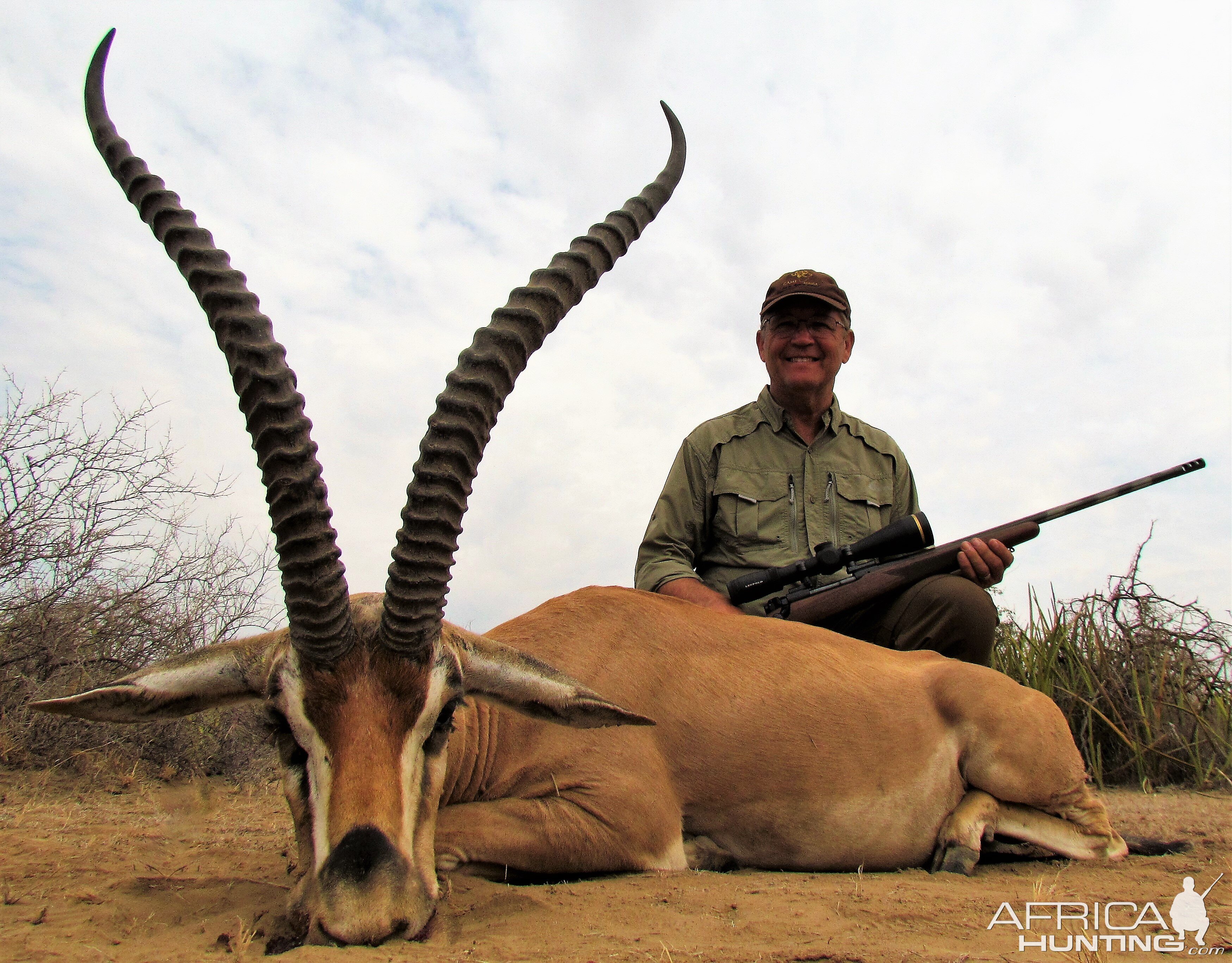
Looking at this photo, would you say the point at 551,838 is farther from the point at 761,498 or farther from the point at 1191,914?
the point at 761,498

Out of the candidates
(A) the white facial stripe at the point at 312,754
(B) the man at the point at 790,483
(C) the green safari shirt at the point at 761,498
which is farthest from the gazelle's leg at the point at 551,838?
(C) the green safari shirt at the point at 761,498

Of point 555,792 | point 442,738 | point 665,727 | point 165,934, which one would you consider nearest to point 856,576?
point 665,727

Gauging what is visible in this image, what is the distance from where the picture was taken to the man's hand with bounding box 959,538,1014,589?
6.25 metres

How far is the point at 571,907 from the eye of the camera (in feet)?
10.7

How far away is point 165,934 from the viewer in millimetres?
2830

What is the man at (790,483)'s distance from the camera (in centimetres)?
662

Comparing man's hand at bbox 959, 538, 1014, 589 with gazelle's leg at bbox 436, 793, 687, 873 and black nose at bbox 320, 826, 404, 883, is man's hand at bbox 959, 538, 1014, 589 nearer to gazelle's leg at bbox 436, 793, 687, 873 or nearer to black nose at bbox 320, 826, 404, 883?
gazelle's leg at bbox 436, 793, 687, 873

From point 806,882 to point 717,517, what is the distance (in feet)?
11.2

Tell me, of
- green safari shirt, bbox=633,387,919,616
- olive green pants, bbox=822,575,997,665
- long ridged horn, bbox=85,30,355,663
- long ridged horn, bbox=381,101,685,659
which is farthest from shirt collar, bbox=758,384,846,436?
long ridged horn, bbox=85,30,355,663

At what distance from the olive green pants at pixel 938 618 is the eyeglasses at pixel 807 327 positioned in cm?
209

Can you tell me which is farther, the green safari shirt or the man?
the green safari shirt

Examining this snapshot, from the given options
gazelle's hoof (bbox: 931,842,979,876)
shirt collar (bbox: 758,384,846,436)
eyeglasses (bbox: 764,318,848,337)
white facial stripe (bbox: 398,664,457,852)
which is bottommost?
gazelle's hoof (bbox: 931,842,979,876)

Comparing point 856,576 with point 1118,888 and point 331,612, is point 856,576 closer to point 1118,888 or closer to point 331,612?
point 1118,888

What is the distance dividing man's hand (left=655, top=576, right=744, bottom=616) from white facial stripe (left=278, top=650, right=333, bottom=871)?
3148 millimetres
